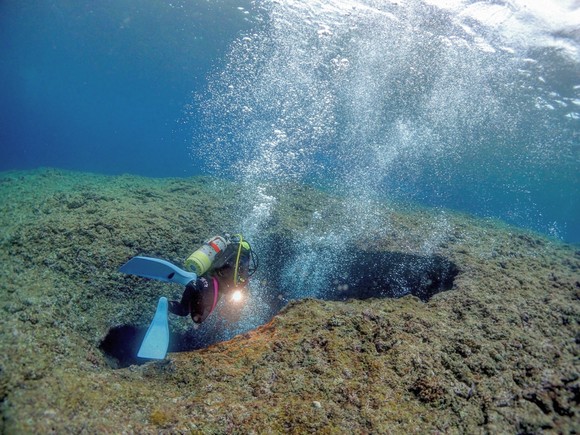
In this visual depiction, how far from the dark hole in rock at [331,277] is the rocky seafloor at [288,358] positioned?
0.43 m

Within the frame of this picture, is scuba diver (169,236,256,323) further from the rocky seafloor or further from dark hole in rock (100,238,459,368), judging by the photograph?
dark hole in rock (100,238,459,368)

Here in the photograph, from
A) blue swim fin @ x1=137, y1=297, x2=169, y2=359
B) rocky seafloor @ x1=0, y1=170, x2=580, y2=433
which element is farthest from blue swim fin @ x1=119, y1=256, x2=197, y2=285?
rocky seafloor @ x1=0, y1=170, x2=580, y2=433

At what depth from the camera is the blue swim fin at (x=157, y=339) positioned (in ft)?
11.4

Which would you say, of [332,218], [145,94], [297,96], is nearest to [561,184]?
[297,96]

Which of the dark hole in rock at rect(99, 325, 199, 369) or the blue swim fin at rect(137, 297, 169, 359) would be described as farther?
the dark hole in rock at rect(99, 325, 199, 369)

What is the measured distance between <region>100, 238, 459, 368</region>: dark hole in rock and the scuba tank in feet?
5.88

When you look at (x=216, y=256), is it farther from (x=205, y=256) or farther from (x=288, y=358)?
(x=288, y=358)

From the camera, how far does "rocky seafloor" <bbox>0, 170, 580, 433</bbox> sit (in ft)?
7.55

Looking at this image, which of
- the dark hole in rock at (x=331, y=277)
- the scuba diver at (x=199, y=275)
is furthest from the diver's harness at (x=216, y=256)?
the dark hole in rock at (x=331, y=277)

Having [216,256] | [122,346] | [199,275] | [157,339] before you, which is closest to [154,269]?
[199,275]

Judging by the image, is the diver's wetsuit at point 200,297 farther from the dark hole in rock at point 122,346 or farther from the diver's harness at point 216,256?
the dark hole in rock at point 122,346

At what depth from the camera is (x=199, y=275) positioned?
4375 mm

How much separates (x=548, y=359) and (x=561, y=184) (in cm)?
4967

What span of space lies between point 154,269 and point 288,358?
2297 millimetres
